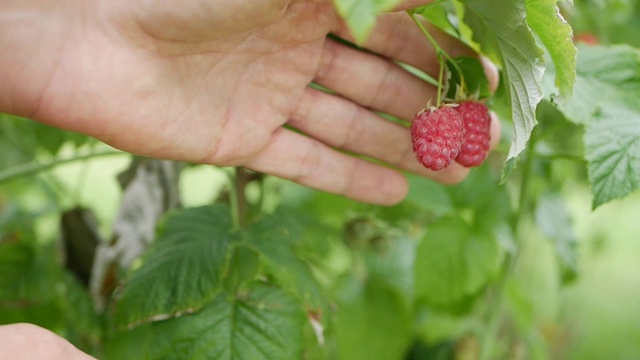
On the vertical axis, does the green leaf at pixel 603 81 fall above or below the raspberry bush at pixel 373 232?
above

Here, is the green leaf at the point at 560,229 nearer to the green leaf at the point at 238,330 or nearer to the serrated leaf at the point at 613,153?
the serrated leaf at the point at 613,153

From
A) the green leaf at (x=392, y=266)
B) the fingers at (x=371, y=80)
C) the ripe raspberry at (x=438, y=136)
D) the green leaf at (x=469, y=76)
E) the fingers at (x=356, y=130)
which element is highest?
the green leaf at (x=469, y=76)

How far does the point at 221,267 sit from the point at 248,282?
1.9 inches

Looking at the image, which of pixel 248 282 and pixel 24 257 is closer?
pixel 248 282

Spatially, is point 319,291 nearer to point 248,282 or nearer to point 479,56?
point 248,282

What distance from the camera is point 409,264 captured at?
5.66 feet

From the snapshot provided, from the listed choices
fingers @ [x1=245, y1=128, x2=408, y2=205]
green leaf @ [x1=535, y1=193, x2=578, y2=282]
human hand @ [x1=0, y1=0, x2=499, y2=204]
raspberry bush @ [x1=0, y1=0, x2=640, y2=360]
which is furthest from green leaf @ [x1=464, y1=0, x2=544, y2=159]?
green leaf @ [x1=535, y1=193, x2=578, y2=282]

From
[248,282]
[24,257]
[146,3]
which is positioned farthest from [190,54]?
[24,257]

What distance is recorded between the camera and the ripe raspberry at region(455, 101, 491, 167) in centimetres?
107

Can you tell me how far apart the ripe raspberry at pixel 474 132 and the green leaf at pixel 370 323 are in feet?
2.18

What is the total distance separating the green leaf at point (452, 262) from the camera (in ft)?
4.79

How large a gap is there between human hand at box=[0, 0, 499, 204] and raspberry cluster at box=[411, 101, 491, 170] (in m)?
0.09

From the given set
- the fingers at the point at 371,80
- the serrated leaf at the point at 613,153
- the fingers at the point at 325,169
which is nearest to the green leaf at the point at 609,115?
the serrated leaf at the point at 613,153

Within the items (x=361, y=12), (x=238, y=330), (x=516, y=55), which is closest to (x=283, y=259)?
(x=238, y=330)
